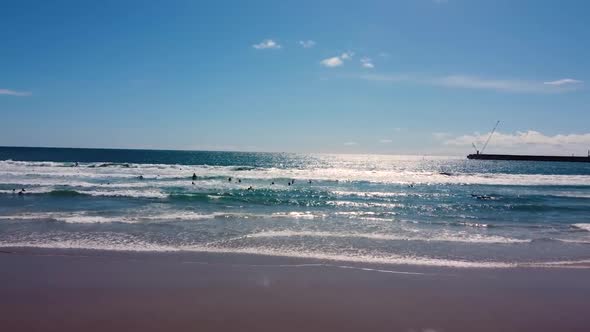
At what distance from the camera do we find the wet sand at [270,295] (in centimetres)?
641

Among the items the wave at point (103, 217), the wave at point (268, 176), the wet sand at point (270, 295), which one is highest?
the wave at point (268, 176)

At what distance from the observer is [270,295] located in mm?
7617

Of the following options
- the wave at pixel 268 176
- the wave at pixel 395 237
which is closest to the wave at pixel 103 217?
the wave at pixel 395 237

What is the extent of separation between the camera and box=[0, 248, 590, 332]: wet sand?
6410 mm

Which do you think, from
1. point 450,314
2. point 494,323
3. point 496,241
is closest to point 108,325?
point 450,314

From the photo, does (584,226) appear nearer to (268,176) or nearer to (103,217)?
(103,217)

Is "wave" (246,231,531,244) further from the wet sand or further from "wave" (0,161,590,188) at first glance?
"wave" (0,161,590,188)

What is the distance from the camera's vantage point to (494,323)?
6574 mm

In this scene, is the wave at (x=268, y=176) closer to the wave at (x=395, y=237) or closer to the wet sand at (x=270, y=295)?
the wave at (x=395, y=237)

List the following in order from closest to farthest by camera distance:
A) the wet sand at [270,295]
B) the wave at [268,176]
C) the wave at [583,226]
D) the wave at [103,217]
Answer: the wet sand at [270,295]
the wave at [103,217]
the wave at [583,226]
the wave at [268,176]

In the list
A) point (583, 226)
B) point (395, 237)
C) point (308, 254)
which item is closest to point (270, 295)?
point (308, 254)

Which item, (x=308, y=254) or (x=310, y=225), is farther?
(x=310, y=225)

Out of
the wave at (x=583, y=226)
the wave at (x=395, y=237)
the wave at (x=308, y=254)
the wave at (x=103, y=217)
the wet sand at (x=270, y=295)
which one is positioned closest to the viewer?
the wet sand at (x=270, y=295)

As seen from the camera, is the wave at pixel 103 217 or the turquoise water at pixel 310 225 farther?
the wave at pixel 103 217
